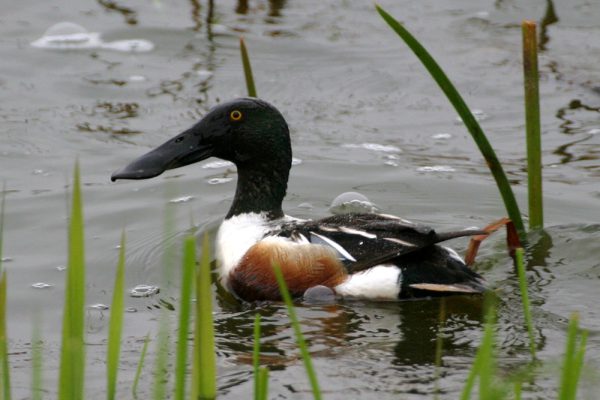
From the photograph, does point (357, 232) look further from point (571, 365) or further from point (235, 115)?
point (571, 365)

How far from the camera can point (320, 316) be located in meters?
5.95

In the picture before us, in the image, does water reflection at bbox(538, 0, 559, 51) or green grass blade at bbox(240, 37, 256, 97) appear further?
water reflection at bbox(538, 0, 559, 51)

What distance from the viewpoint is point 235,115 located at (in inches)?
269

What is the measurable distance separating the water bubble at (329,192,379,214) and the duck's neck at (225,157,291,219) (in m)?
0.81

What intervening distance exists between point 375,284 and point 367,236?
9.9 inches

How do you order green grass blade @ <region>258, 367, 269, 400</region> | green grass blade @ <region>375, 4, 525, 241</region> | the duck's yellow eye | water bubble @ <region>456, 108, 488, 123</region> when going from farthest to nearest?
water bubble @ <region>456, 108, 488, 123</region>, the duck's yellow eye, green grass blade @ <region>375, 4, 525, 241</region>, green grass blade @ <region>258, 367, 269, 400</region>

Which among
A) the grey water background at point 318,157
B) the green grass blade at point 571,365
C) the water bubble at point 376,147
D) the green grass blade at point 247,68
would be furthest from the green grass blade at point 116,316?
the water bubble at point 376,147

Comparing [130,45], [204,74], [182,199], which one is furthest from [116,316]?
[130,45]

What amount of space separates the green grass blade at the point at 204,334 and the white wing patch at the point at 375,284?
3.04 metres

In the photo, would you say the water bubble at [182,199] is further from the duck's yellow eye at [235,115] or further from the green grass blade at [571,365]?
the green grass blade at [571,365]

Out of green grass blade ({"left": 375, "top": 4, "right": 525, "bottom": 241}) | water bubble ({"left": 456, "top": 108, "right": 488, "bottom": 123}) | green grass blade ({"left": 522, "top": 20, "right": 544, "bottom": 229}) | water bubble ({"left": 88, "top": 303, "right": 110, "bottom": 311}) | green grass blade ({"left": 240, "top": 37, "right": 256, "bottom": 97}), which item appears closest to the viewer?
green grass blade ({"left": 375, "top": 4, "right": 525, "bottom": 241})

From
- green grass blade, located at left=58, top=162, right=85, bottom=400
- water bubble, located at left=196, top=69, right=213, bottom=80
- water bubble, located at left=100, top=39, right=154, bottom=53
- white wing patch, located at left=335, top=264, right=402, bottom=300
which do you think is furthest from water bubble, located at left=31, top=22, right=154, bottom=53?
green grass blade, located at left=58, top=162, right=85, bottom=400

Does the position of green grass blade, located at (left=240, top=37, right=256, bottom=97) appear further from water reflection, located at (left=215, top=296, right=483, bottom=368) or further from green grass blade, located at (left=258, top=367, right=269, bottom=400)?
green grass blade, located at (left=258, top=367, right=269, bottom=400)

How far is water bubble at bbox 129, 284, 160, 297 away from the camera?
6.43 metres
